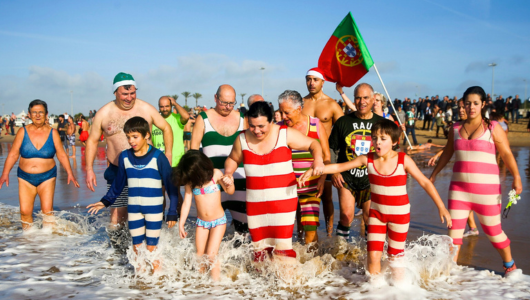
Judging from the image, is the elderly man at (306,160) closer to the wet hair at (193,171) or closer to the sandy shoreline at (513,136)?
the wet hair at (193,171)

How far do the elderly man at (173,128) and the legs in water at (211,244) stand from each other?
2.83 m

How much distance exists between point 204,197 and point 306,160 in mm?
1391

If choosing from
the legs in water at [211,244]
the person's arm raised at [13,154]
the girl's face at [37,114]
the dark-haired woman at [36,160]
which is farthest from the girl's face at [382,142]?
the person's arm raised at [13,154]

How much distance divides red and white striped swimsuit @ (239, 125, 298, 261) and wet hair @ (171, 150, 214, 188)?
0.43 m

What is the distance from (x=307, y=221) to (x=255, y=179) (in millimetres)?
1086

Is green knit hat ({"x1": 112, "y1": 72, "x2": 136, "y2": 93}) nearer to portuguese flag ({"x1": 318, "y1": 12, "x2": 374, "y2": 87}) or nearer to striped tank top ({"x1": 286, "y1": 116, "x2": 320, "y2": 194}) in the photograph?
striped tank top ({"x1": 286, "y1": 116, "x2": 320, "y2": 194})

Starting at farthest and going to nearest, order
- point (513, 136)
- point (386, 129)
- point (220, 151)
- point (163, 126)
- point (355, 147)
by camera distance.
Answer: point (513, 136), point (163, 126), point (220, 151), point (355, 147), point (386, 129)

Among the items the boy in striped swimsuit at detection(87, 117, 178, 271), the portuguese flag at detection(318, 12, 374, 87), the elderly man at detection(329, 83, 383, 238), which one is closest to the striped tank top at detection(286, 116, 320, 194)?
the elderly man at detection(329, 83, 383, 238)

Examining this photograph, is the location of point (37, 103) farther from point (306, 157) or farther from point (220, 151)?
point (306, 157)

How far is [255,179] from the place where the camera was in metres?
4.07

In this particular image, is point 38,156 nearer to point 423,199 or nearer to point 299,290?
point 299,290

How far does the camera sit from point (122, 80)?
17.1 ft

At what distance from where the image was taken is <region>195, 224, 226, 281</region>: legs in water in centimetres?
427

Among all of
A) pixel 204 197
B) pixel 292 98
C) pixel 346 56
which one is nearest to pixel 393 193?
pixel 292 98
